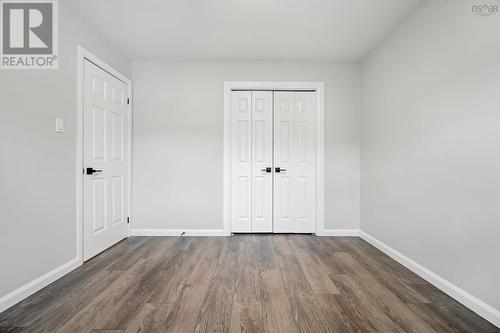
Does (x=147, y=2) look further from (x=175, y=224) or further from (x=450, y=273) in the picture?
(x=450, y=273)

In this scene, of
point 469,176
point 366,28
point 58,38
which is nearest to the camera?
point 469,176

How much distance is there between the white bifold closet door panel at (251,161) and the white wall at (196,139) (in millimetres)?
223

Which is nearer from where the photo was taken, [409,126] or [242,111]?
[409,126]

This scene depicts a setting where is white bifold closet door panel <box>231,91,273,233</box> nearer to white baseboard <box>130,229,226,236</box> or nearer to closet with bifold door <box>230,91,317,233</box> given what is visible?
closet with bifold door <box>230,91,317,233</box>

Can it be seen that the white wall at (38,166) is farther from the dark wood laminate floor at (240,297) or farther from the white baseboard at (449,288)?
the white baseboard at (449,288)

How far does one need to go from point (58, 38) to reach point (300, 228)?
349 cm

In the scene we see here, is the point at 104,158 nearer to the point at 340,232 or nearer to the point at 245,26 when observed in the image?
the point at 245,26

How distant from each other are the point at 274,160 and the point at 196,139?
3.83 feet

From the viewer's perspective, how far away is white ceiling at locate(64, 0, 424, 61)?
7.54 ft

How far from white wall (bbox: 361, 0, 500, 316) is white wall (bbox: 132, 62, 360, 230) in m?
0.58

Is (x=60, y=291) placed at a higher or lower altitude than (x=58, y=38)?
lower

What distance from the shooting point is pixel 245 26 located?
2.62 m

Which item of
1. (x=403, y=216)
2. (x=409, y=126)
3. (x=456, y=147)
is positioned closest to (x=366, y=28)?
(x=409, y=126)

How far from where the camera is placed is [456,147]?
187cm
